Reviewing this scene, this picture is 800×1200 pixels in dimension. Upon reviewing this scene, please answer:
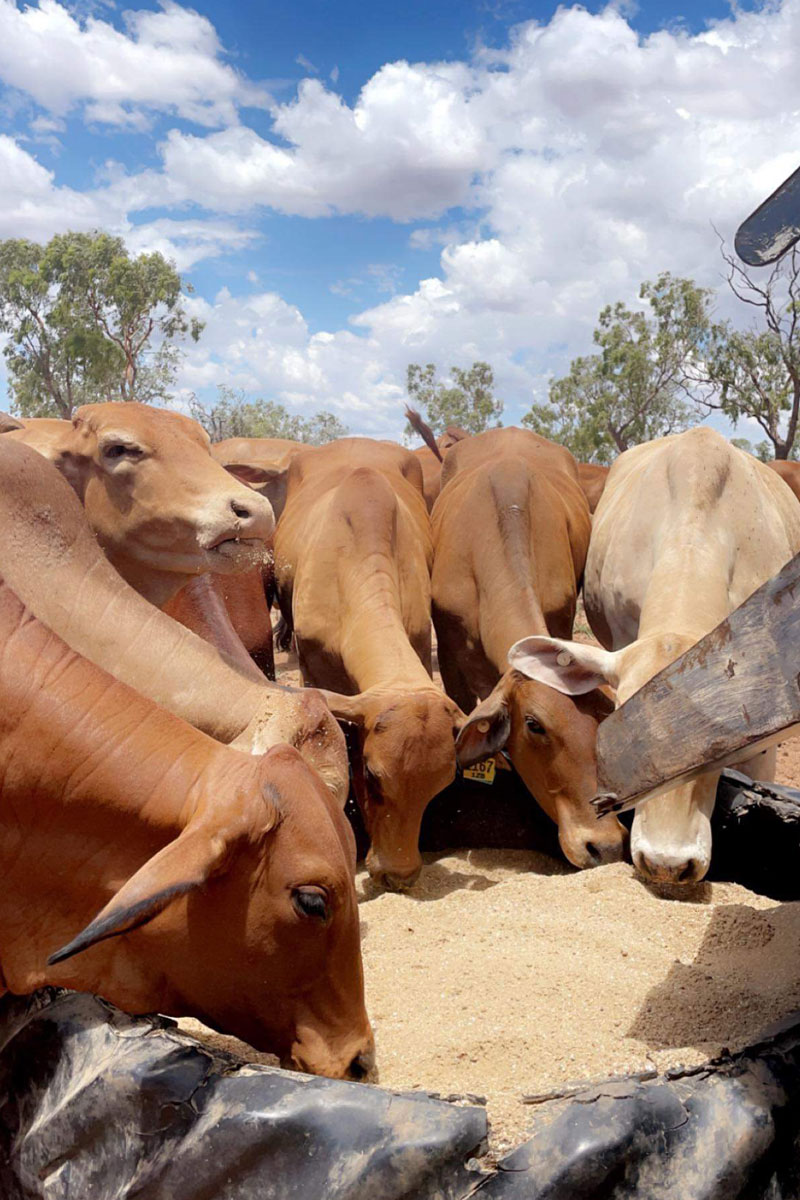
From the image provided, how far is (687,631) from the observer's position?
167 inches

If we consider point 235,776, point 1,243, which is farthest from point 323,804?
point 1,243

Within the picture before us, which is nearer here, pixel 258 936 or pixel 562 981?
pixel 258 936

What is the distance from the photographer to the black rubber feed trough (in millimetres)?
1853

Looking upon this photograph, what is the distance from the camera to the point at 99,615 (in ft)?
12.2

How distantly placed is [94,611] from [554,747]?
234cm

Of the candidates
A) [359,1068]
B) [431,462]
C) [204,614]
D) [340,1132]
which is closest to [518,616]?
[204,614]

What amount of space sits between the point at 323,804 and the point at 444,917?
6.07 ft

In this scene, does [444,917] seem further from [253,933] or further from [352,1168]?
[352,1168]

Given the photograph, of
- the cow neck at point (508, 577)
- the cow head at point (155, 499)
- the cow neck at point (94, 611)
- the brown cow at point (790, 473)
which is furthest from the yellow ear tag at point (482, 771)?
the brown cow at point (790, 473)

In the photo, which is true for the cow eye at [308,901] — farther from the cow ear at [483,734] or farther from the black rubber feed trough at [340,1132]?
the cow ear at [483,734]

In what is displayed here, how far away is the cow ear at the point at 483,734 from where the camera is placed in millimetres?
5012

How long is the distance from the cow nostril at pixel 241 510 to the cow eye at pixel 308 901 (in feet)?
7.40

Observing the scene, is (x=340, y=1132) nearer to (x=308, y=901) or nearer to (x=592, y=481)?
(x=308, y=901)

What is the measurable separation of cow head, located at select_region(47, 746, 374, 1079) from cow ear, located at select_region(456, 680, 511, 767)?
247cm
